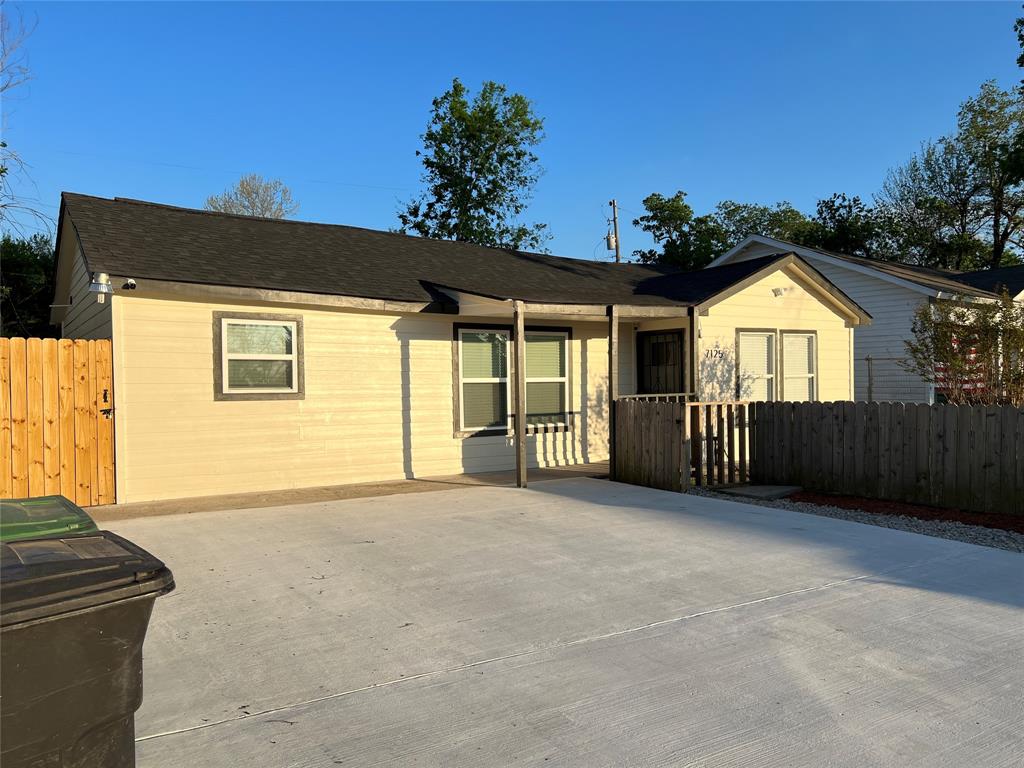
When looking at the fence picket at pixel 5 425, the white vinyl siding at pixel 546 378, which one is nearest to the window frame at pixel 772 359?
the white vinyl siding at pixel 546 378

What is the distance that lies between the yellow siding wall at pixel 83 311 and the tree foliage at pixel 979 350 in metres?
11.0

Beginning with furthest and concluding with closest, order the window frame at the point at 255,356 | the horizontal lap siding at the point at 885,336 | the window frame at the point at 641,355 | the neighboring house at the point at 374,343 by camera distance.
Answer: the horizontal lap siding at the point at 885,336
the window frame at the point at 641,355
the window frame at the point at 255,356
the neighboring house at the point at 374,343

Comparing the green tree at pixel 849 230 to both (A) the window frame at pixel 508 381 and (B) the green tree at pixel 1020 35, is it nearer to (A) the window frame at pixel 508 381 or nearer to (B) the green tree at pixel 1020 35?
(B) the green tree at pixel 1020 35

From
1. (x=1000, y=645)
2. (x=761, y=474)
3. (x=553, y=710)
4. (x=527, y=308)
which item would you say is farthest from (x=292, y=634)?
(x=761, y=474)

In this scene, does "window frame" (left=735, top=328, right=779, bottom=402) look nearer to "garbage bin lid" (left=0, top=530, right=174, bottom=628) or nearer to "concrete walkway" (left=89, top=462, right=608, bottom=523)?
"concrete walkway" (left=89, top=462, right=608, bottom=523)

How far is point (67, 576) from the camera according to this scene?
77.9 inches

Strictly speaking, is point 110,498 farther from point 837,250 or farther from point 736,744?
point 837,250

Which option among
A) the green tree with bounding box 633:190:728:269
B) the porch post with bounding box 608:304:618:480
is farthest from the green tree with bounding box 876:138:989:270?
the porch post with bounding box 608:304:618:480

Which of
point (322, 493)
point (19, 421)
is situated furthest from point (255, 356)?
point (19, 421)

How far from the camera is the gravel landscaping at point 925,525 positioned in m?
6.40

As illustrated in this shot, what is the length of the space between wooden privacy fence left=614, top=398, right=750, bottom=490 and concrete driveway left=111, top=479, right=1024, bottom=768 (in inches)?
96.7

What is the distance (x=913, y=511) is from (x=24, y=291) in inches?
849

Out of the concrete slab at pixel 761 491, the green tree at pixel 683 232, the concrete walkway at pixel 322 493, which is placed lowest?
the concrete slab at pixel 761 491

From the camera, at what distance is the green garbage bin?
6.17 feet
